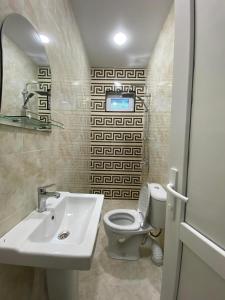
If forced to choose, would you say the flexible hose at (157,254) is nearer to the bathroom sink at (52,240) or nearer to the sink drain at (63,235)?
the bathroom sink at (52,240)

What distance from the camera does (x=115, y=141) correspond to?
3.45 m

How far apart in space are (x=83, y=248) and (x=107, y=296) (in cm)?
106

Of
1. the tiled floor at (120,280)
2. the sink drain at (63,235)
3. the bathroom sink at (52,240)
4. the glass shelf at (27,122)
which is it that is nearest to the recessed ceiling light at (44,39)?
the glass shelf at (27,122)

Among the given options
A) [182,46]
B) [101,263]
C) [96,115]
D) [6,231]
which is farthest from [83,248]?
[96,115]

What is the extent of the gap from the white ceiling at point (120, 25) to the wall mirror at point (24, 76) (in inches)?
40.2

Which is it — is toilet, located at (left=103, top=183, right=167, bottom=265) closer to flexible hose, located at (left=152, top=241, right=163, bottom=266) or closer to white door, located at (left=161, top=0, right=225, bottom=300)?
flexible hose, located at (left=152, top=241, right=163, bottom=266)

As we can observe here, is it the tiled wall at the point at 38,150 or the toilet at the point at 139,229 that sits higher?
the tiled wall at the point at 38,150

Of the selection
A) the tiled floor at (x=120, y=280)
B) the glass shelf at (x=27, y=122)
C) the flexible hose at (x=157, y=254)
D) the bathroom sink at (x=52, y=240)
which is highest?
the glass shelf at (x=27, y=122)

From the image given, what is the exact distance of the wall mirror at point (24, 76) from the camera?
812 mm

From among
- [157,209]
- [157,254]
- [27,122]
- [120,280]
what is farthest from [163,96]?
[120,280]

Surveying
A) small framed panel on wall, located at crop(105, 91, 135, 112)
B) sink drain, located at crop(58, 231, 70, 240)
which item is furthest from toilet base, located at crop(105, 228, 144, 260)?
small framed panel on wall, located at crop(105, 91, 135, 112)

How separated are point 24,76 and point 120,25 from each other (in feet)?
5.54

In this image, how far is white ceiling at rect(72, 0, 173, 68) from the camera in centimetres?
184

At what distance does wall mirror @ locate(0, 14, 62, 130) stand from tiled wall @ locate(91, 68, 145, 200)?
211 cm
